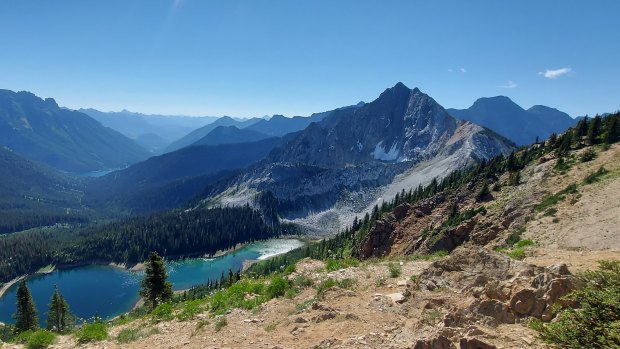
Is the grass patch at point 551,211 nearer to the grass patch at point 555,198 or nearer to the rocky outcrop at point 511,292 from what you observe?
the grass patch at point 555,198

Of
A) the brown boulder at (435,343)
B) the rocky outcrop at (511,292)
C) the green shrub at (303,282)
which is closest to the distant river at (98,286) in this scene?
the green shrub at (303,282)

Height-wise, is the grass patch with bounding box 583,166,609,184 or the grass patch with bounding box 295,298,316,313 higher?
the grass patch with bounding box 583,166,609,184

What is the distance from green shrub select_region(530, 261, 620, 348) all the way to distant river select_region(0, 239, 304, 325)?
150 m

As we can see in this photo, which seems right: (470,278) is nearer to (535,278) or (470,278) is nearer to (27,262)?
(535,278)

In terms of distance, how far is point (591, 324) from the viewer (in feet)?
29.0

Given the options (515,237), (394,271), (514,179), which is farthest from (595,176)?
(394,271)

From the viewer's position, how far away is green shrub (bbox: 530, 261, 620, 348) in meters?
8.19

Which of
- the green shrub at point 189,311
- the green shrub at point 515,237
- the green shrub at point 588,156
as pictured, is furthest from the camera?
the green shrub at point 588,156

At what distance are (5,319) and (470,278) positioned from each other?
176m

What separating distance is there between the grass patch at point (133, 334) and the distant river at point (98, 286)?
135286 mm

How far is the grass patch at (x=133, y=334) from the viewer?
1685 centimetres

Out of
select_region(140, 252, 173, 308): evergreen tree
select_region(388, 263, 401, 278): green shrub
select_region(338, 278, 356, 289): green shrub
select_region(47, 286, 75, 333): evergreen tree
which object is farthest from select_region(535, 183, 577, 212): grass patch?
select_region(47, 286, 75, 333): evergreen tree

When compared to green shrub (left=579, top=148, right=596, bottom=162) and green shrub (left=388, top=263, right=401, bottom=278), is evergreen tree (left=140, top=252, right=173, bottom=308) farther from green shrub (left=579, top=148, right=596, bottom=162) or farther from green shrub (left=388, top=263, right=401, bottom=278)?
green shrub (left=579, top=148, right=596, bottom=162)

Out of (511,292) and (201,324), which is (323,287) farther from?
(511,292)
